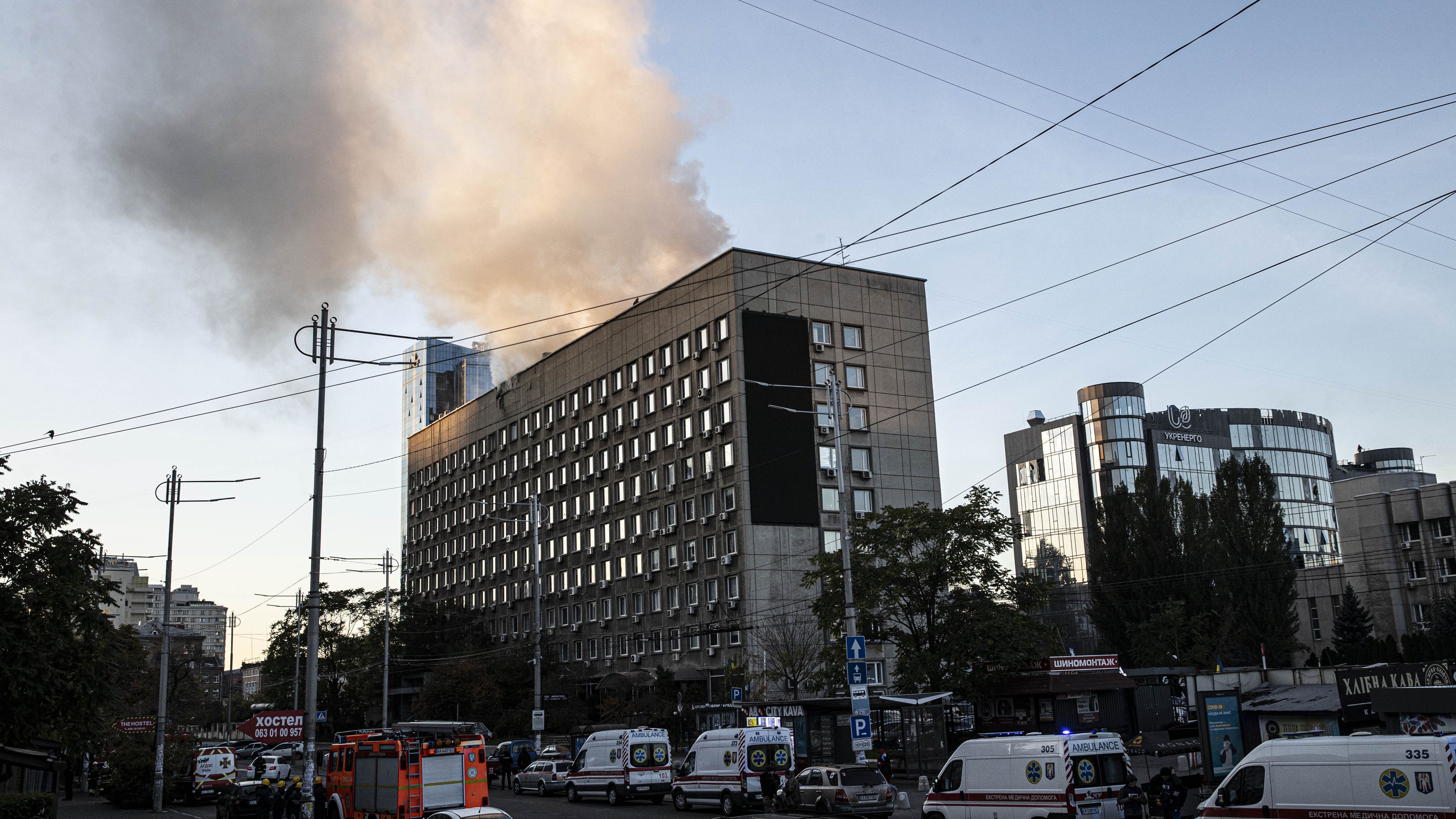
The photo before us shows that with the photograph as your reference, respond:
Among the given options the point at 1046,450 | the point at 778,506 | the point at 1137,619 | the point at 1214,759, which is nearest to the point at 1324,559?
the point at 1046,450

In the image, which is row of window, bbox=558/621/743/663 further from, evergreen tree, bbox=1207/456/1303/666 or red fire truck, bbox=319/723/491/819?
red fire truck, bbox=319/723/491/819

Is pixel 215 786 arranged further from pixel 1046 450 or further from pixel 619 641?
pixel 1046 450

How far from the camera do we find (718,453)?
68.4 meters

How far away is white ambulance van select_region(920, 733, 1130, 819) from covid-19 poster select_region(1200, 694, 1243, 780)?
156 inches

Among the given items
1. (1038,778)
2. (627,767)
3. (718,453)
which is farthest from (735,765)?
(718,453)

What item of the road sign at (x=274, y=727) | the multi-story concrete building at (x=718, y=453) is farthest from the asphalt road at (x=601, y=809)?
the multi-story concrete building at (x=718, y=453)

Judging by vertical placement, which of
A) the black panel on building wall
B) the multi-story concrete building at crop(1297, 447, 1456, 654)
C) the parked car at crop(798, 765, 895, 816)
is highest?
the black panel on building wall

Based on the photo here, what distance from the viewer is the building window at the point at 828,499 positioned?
6850 centimetres

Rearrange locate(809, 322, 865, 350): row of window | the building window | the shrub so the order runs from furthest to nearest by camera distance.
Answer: locate(809, 322, 865, 350): row of window, the building window, the shrub

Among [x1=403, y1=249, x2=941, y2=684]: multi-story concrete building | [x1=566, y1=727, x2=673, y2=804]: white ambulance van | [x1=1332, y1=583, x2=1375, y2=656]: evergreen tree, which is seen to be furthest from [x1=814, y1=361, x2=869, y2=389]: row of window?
[x1=1332, y1=583, x2=1375, y2=656]: evergreen tree

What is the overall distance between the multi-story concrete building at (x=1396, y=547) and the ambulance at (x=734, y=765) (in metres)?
57.8

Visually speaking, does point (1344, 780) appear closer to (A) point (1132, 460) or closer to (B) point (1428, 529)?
(B) point (1428, 529)

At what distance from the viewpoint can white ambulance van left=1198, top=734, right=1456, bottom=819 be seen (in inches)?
630

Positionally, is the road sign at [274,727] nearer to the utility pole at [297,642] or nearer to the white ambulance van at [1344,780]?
the white ambulance van at [1344,780]
